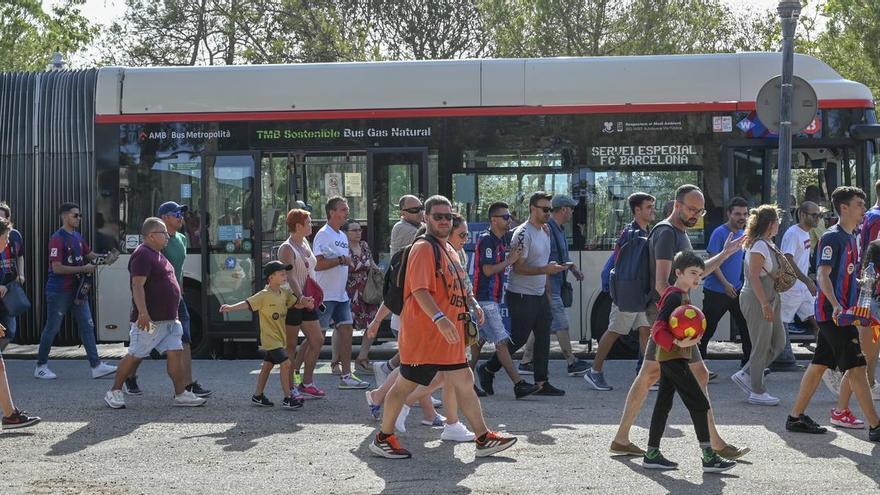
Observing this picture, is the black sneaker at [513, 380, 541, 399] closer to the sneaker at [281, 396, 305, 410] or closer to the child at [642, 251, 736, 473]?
the sneaker at [281, 396, 305, 410]

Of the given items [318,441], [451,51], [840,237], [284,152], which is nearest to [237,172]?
[284,152]

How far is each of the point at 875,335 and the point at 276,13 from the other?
23834 mm

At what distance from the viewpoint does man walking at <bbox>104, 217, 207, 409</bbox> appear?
980cm

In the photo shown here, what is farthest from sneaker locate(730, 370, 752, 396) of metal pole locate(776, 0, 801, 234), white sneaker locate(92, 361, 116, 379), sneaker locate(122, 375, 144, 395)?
white sneaker locate(92, 361, 116, 379)

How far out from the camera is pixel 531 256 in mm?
10320

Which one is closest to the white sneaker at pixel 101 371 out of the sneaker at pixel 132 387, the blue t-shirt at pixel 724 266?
the sneaker at pixel 132 387

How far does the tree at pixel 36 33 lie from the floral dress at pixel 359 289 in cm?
1710

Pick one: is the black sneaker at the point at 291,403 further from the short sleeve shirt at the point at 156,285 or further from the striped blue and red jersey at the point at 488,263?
the striped blue and red jersey at the point at 488,263

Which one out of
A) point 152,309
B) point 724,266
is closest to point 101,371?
point 152,309

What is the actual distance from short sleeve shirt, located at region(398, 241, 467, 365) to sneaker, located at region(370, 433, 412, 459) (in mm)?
516

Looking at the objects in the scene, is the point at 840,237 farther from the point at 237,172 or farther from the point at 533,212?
the point at 237,172

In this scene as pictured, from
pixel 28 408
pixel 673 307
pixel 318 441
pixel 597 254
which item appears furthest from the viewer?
pixel 597 254

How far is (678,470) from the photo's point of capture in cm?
738

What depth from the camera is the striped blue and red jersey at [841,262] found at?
862 cm
